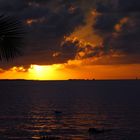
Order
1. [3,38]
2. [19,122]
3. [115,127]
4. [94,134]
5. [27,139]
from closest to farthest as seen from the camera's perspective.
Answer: [3,38] → [27,139] → [94,134] → [115,127] → [19,122]

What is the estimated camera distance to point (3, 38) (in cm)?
393

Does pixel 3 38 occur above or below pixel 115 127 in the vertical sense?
below

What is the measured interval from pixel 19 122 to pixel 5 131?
1533 cm

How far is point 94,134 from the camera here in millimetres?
69625

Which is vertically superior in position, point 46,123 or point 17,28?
point 46,123

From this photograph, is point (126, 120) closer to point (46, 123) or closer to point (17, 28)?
point (46, 123)

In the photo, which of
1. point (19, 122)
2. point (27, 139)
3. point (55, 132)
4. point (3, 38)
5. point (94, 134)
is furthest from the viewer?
point (19, 122)

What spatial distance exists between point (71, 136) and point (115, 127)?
14756 millimetres

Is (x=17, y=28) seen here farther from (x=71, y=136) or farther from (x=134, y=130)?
(x=134, y=130)

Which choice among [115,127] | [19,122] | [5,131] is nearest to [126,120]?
[115,127]

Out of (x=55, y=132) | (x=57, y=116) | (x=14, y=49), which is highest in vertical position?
(x=57, y=116)

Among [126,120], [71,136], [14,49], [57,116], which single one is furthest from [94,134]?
[14,49]

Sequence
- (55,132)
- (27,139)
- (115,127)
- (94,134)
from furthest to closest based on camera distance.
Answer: (115,127)
(55,132)
(94,134)
(27,139)

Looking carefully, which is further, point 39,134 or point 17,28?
point 39,134
